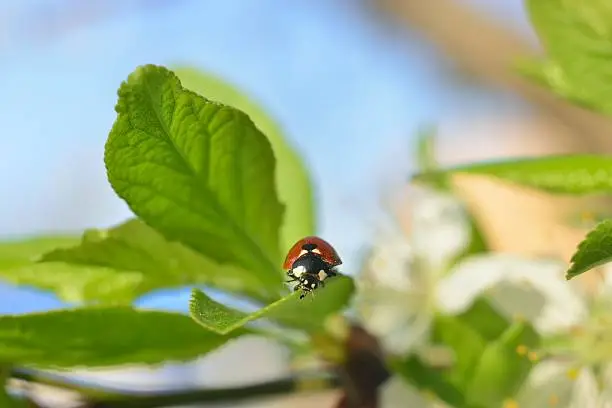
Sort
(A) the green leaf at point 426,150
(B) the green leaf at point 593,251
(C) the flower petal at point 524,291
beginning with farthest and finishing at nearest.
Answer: (A) the green leaf at point 426,150, (C) the flower petal at point 524,291, (B) the green leaf at point 593,251

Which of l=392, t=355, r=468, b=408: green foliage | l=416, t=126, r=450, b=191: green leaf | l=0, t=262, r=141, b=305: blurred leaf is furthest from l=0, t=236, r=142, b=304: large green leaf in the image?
l=416, t=126, r=450, b=191: green leaf

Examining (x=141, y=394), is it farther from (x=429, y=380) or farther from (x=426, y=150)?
(x=426, y=150)

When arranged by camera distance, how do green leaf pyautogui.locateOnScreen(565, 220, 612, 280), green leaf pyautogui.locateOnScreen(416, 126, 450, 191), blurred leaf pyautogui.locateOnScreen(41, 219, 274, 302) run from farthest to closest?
green leaf pyautogui.locateOnScreen(416, 126, 450, 191) < blurred leaf pyautogui.locateOnScreen(41, 219, 274, 302) < green leaf pyautogui.locateOnScreen(565, 220, 612, 280)

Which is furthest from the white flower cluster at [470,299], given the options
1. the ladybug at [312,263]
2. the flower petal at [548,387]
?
the ladybug at [312,263]

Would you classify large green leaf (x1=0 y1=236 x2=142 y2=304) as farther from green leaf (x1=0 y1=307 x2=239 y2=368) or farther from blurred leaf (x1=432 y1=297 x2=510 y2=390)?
blurred leaf (x1=432 y1=297 x2=510 y2=390)

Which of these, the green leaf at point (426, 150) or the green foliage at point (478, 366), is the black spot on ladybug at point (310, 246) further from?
the green leaf at point (426, 150)

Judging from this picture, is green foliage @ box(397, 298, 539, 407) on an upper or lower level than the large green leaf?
lower

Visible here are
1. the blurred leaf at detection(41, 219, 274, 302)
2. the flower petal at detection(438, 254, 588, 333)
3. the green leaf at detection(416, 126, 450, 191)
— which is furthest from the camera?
the green leaf at detection(416, 126, 450, 191)
